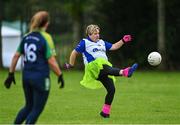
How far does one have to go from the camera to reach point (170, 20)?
37.9m

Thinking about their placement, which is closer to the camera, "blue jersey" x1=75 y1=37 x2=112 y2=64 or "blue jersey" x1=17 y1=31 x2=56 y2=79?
"blue jersey" x1=17 y1=31 x2=56 y2=79

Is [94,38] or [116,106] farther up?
[94,38]

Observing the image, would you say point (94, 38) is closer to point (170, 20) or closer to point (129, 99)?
point (129, 99)

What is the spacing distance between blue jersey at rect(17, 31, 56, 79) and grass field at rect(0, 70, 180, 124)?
2741 mm

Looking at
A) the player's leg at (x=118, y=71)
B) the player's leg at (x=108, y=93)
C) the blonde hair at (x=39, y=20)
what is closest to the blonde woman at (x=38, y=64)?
the blonde hair at (x=39, y=20)

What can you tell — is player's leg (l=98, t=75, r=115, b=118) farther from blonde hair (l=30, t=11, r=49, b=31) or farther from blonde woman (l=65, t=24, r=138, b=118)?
blonde hair (l=30, t=11, r=49, b=31)

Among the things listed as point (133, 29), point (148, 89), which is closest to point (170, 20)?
point (133, 29)

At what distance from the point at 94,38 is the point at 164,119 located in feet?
7.66

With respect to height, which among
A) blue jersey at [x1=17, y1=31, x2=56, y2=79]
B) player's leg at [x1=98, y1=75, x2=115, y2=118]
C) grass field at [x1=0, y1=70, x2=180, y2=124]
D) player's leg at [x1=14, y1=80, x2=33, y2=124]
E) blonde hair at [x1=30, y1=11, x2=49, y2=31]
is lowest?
grass field at [x1=0, y1=70, x2=180, y2=124]

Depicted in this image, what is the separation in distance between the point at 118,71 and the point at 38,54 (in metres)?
3.85

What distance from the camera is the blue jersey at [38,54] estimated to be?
10.7 metres

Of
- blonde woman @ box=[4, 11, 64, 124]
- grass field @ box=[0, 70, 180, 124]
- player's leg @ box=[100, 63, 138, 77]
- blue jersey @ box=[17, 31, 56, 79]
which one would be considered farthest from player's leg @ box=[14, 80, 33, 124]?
player's leg @ box=[100, 63, 138, 77]

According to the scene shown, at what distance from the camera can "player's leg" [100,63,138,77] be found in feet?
46.3

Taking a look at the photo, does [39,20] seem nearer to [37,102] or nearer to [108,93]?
[37,102]
